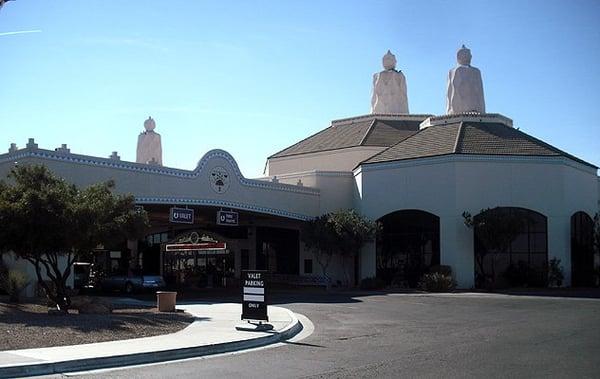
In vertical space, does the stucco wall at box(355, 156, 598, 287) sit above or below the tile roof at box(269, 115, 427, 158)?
below

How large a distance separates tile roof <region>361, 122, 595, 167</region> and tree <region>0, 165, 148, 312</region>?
24525mm

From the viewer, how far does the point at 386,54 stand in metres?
60.2

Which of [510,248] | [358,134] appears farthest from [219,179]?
[510,248]

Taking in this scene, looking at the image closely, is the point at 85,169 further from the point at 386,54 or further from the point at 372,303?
the point at 386,54

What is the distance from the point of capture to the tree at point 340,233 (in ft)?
137

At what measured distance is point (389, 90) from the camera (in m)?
59.9

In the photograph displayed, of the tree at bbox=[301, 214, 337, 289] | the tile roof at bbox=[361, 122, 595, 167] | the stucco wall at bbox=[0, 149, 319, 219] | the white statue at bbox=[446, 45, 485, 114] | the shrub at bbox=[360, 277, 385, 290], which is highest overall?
the white statue at bbox=[446, 45, 485, 114]

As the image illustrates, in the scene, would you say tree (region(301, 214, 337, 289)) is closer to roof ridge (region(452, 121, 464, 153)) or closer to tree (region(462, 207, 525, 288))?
tree (region(462, 207, 525, 288))

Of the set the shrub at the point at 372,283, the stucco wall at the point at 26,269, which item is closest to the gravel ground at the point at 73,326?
the stucco wall at the point at 26,269

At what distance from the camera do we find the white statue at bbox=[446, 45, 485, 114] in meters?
53.5

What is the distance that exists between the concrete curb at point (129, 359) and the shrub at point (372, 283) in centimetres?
2522

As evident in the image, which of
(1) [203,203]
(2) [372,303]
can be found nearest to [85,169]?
(1) [203,203]

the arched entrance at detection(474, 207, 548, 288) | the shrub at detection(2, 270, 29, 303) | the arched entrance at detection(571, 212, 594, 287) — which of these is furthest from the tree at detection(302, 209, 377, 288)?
the shrub at detection(2, 270, 29, 303)

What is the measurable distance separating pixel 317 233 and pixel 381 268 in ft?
16.5
